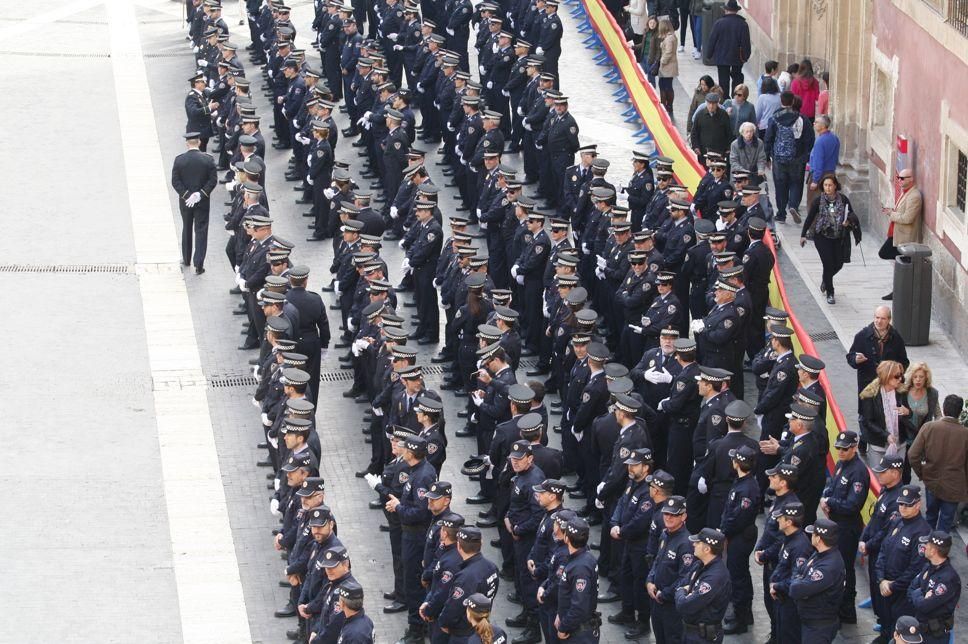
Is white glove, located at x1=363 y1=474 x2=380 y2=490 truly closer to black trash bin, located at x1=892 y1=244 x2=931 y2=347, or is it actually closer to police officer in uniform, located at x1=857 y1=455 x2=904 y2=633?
police officer in uniform, located at x1=857 y1=455 x2=904 y2=633

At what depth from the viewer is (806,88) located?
1041 inches

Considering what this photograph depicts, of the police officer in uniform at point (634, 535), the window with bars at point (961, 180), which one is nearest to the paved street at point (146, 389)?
the police officer in uniform at point (634, 535)

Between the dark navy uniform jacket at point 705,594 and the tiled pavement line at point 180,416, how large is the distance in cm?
381

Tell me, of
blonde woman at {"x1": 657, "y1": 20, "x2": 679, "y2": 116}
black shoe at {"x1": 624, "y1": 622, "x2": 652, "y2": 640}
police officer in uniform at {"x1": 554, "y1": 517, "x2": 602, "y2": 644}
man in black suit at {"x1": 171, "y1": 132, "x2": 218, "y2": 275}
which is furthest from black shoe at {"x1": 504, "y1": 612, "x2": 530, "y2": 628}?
blonde woman at {"x1": 657, "y1": 20, "x2": 679, "y2": 116}

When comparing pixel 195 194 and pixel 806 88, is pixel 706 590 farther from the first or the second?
pixel 806 88

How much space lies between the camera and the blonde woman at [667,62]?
92.4 ft

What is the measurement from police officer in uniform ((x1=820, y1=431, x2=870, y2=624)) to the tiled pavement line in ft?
16.5

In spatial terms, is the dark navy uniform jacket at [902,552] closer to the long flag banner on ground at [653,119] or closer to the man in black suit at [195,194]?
the long flag banner on ground at [653,119]

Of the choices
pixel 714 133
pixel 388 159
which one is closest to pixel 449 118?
pixel 388 159

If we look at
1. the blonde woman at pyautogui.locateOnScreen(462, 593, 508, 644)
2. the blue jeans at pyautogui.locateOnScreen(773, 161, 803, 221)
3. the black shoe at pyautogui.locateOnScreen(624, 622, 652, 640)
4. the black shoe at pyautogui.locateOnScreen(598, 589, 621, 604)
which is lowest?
the black shoe at pyautogui.locateOnScreen(624, 622, 652, 640)

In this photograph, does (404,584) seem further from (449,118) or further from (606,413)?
(449,118)

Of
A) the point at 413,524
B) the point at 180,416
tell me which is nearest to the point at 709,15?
the point at 180,416

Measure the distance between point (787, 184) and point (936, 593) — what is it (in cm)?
1087

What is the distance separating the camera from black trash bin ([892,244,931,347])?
21562mm
